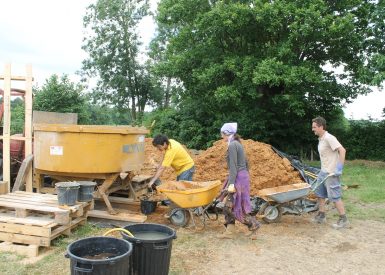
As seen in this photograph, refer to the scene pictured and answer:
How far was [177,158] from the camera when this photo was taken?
21.8ft

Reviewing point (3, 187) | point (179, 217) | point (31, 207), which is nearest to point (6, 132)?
point (3, 187)

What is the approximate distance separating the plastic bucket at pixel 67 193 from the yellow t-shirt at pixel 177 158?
4.77 feet

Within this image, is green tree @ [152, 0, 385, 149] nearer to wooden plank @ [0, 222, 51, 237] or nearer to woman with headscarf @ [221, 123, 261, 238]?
woman with headscarf @ [221, 123, 261, 238]

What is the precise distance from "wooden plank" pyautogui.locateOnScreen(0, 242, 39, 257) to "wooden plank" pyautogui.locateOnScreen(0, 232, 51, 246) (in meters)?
0.06

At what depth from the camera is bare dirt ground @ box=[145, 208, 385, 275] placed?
479cm

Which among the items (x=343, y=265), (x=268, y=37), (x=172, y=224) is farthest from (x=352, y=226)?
(x=268, y=37)

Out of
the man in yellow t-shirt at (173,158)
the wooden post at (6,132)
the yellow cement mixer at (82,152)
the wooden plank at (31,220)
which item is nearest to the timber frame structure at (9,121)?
the wooden post at (6,132)

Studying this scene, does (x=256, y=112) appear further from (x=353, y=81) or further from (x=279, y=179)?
(x=279, y=179)

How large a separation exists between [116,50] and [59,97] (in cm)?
1088

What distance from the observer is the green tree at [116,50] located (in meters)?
27.7

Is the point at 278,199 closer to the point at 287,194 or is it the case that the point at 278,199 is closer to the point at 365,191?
the point at 287,194

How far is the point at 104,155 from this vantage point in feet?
20.8

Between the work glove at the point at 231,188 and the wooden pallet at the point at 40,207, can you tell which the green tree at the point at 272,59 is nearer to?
the work glove at the point at 231,188

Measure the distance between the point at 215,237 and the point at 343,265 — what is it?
1811 millimetres
